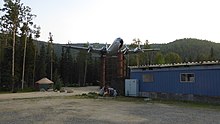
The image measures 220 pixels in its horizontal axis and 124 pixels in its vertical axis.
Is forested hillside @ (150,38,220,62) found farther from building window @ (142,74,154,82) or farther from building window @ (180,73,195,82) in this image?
building window @ (180,73,195,82)

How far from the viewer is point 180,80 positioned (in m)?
21.2

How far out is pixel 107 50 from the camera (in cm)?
3519

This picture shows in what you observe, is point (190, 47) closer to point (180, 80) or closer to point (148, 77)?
point (148, 77)

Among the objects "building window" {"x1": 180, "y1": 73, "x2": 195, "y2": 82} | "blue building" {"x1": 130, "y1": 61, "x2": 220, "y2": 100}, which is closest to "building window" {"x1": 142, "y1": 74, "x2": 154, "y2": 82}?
"blue building" {"x1": 130, "y1": 61, "x2": 220, "y2": 100}

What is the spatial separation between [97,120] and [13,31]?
3284cm

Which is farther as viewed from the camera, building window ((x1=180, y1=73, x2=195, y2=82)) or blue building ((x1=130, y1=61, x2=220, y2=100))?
building window ((x1=180, y1=73, x2=195, y2=82))

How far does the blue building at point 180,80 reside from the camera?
19.0m

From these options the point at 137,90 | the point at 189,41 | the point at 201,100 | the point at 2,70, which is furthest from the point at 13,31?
the point at 189,41

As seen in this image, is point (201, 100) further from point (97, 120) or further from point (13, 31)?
point (13, 31)

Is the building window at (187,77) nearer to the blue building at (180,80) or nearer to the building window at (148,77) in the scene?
the blue building at (180,80)

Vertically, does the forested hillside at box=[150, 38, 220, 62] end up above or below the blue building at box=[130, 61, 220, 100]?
above

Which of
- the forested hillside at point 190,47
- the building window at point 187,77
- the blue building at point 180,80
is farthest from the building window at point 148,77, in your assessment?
the forested hillside at point 190,47

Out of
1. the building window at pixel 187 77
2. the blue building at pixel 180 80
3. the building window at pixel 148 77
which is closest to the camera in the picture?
the blue building at pixel 180 80

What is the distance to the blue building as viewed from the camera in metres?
19.0
